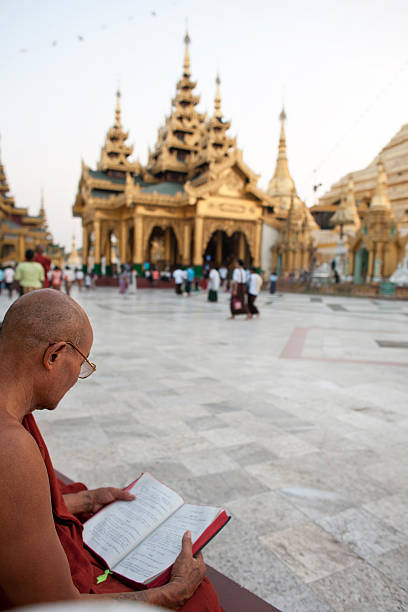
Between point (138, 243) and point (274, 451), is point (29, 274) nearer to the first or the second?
point (274, 451)

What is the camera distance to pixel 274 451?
9.47ft

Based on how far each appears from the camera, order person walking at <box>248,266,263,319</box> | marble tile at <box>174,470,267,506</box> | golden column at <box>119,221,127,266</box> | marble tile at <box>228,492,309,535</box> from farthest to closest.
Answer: golden column at <box>119,221,127,266</box>, person walking at <box>248,266,263,319</box>, marble tile at <box>174,470,267,506</box>, marble tile at <box>228,492,309,535</box>

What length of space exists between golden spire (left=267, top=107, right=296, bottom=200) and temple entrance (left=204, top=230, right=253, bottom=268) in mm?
6886

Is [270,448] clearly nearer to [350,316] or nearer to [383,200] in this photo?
[350,316]

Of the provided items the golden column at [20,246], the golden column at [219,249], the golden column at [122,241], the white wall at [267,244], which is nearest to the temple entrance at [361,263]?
the white wall at [267,244]

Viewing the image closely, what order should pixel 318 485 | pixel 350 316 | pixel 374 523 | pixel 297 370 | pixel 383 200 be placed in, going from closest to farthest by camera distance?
pixel 374 523, pixel 318 485, pixel 297 370, pixel 350 316, pixel 383 200

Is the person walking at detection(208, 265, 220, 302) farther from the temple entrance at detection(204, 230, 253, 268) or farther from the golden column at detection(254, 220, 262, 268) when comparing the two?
the temple entrance at detection(204, 230, 253, 268)

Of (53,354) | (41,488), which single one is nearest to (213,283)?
(53,354)

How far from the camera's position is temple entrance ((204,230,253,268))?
29.1m

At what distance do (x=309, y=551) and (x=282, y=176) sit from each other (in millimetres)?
35625

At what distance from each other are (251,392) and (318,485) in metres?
1.78

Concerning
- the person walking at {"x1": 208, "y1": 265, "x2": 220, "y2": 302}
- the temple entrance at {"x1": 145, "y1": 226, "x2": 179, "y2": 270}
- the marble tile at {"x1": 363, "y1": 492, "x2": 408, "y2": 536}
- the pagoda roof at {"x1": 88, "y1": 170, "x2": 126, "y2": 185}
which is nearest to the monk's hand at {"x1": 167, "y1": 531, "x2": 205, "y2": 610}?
Result: the marble tile at {"x1": 363, "y1": 492, "x2": 408, "y2": 536}

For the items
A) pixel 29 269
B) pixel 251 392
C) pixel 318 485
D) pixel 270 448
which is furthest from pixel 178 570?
pixel 29 269

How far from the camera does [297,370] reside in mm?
5199
